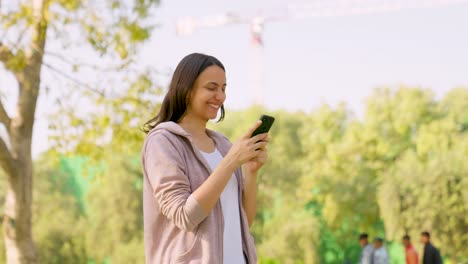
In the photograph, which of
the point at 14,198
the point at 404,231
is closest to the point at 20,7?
the point at 14,198

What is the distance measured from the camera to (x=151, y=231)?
3.09m

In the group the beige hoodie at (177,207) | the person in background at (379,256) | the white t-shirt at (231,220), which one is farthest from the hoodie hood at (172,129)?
the person in background at (379,256)

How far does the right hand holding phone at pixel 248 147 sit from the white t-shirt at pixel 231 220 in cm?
16

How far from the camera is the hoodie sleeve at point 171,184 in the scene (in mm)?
2938

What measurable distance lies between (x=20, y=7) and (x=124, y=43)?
1.47 m

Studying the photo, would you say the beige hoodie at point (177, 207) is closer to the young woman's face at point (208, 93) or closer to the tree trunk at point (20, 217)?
the young woman's face at point (208, 93)

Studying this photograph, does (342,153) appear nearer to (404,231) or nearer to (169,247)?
(404,231)

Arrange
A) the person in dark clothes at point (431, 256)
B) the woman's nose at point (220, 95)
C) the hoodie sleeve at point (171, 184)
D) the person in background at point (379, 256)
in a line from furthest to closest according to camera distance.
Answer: the person in background at point (379, 256) < the person in dark clothes at point (431, 256) < the woman's nose at point (220, 95) < the hoodie sleeve at point (171, 184)

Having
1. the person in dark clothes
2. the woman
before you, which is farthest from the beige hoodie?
the person in dark clothes

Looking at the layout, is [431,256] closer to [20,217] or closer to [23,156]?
[20,217]

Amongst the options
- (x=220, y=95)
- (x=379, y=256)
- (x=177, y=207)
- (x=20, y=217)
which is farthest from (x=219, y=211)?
(x=379, y=256)

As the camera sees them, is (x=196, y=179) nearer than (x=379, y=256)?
Yes

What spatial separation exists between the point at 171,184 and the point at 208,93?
0.38 metres

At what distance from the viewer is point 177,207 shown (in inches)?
116
